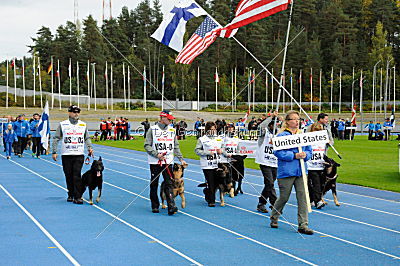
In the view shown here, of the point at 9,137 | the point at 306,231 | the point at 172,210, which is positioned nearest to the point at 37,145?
the point at 9,137

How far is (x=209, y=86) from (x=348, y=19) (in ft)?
106

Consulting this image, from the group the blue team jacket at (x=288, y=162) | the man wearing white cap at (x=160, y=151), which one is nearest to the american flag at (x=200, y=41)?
the man wearing white cap at (x=160, y=151)

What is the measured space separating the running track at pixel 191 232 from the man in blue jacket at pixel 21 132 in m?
12.8

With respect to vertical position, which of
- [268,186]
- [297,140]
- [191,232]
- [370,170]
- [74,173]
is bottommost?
[370,170]

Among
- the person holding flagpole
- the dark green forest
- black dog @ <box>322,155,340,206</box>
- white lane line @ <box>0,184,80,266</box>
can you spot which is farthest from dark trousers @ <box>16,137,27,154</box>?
the dark green forest

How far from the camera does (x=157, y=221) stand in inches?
391

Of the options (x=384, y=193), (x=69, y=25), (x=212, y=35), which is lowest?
(x=384, y=193)

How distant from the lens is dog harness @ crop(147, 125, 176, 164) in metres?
11.1

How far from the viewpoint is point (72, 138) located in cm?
1235

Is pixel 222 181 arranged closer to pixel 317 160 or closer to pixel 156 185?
pixel 156 185

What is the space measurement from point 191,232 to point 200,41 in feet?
31.2

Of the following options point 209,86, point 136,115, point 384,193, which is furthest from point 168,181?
point 209,86

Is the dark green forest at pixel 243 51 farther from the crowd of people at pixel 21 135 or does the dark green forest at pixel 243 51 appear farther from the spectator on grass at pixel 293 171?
the spectator on grass at pixel 293 171

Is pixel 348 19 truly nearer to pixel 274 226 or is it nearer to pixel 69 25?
pixel 69 25
